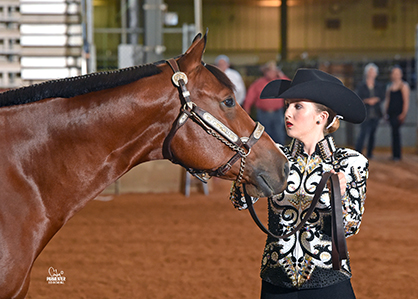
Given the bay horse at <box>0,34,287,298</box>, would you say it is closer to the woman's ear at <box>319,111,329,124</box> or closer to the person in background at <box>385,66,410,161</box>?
the woman's ear at <box>319,111,329,124</box>

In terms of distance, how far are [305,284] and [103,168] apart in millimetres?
989

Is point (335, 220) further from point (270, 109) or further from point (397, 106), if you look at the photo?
point (397, 106)

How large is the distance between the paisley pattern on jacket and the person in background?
1006 cm

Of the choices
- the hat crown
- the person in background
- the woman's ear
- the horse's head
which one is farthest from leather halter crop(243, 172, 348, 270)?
the person in background

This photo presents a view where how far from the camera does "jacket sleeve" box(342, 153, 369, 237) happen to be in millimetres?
1968

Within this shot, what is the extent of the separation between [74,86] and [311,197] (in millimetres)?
1119

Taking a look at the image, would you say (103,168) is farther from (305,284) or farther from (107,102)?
(305,284)

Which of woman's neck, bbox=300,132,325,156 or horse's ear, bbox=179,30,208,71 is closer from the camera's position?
horse's ear, bbox=179,30,208,71

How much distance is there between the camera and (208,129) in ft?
6.25

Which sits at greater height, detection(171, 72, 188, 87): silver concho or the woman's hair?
detection(171, 72, 188, 87): silver concho

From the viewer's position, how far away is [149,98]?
1894 mm

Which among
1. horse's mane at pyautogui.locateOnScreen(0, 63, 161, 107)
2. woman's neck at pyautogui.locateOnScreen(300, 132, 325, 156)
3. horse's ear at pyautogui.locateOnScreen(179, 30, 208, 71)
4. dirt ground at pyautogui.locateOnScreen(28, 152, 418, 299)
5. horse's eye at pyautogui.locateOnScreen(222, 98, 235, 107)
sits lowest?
dirt ground at pyautogui.locateOnScreen(28, 152, 418, 299)

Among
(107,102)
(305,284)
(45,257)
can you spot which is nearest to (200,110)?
(107,102)

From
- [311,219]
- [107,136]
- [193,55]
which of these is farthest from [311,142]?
[107,136]
